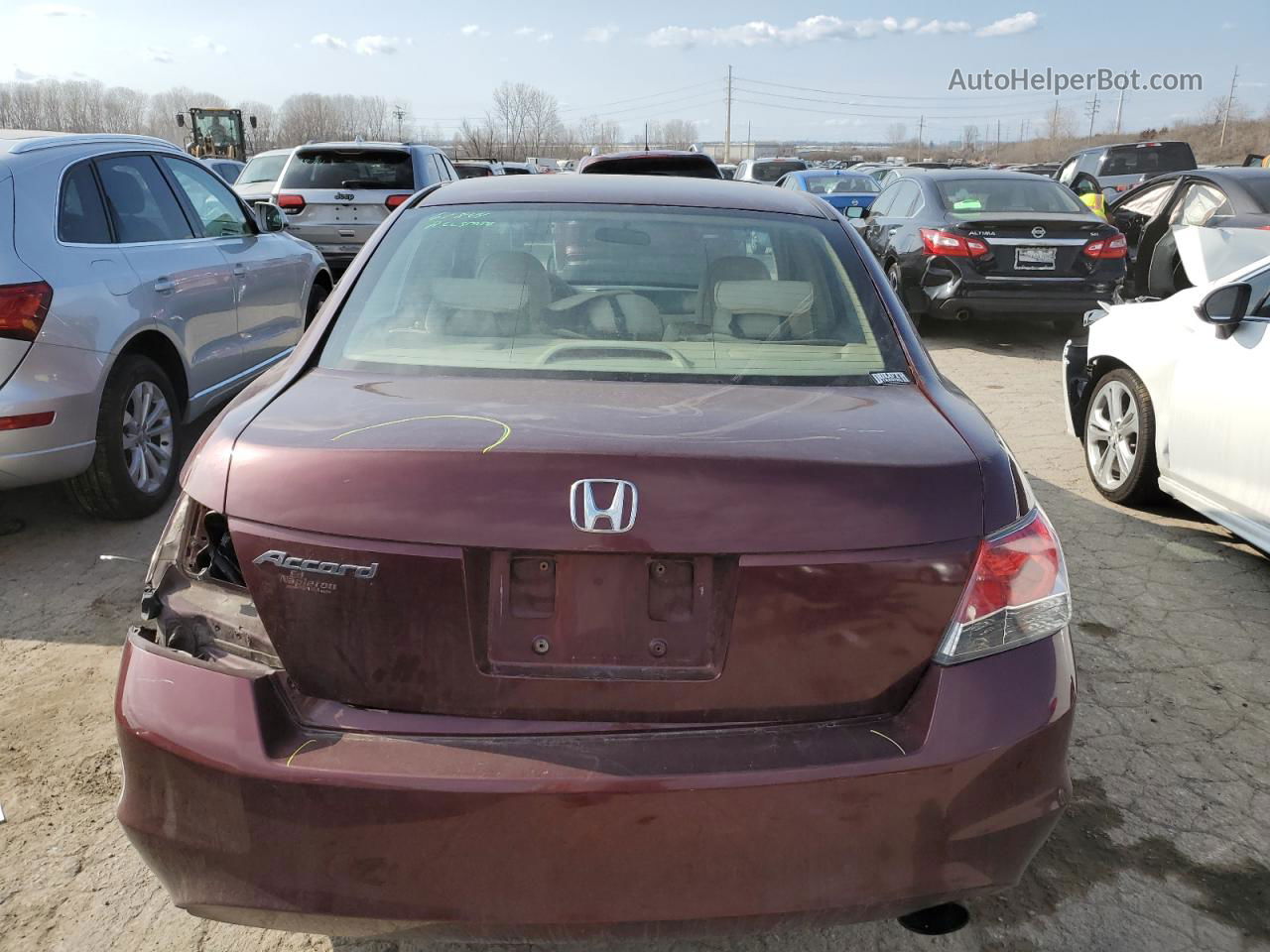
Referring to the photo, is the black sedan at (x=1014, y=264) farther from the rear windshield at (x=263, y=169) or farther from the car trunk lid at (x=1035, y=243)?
the rear windshield at (x=263, y=169)

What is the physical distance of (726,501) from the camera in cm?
175

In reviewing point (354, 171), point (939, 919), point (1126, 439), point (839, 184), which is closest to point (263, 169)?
point (354, 171)

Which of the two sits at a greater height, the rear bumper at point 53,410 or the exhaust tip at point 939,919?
the rear bumper at point 53,410

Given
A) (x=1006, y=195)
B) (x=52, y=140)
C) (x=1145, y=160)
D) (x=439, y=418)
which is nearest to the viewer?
(x=439, y=418)

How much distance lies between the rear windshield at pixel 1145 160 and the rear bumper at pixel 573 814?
2176 cm

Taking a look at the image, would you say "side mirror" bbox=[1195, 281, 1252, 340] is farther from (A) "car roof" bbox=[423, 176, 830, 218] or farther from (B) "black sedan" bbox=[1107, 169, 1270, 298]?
(B) "black sedan" bbox=[1107, 169, 1270, 298]

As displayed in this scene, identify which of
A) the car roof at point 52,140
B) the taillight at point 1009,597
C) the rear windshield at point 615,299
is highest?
the car roof at point 52,140

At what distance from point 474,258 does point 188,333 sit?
10.5 ft

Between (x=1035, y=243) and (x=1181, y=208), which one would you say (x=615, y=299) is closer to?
(x=1035, y=243)

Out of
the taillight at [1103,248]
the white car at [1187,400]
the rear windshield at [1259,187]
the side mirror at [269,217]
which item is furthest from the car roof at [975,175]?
the side mirror at [269,217]

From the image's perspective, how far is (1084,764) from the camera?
3.04 metres

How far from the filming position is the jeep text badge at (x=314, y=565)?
176cm

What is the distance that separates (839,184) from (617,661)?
18341 mm

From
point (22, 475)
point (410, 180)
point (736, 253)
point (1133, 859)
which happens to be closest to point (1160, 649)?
point (1133, 859)
